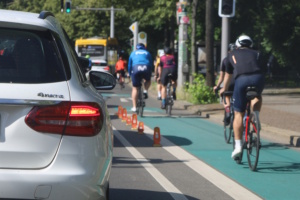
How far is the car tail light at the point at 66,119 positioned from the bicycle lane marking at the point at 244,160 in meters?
3.80

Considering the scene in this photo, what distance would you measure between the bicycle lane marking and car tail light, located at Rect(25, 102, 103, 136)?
12.5 ft

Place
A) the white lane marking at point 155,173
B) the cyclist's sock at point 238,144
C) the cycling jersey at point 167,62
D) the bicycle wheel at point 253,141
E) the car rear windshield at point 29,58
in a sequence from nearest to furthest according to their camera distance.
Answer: the car rear windshield at point 29,58 → the white lane marking at point 155,173 → the bicycle wheel at point 253,141 → the cyclist's sock at point 238,144 → the cycling jersey at point 167,62

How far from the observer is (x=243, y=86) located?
10422mm

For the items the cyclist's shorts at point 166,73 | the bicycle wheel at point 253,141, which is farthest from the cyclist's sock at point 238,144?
the cyclist's shorts at point 166,73

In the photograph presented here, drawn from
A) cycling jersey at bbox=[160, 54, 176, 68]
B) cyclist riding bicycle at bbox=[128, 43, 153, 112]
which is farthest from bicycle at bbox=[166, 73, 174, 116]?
cyclist riding bicycle at bbox=[128, 43, 153, 112]

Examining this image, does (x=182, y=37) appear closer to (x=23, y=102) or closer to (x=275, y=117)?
(x=275, y=117)

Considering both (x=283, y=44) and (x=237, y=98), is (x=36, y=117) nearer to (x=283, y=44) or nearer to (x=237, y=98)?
(x=237, y=98)

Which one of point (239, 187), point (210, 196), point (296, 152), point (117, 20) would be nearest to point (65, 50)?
point (210, 196)

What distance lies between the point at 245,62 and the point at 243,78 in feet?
0.72

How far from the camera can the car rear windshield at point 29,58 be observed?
15.7ft

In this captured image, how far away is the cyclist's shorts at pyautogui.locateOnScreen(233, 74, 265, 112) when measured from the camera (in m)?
10.4

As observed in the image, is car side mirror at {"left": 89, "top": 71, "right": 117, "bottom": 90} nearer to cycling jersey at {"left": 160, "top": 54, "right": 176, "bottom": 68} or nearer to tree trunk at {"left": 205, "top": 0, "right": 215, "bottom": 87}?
cycling jersey at {"left": 160, "top": 54, "right": 176, "bottom": 68}

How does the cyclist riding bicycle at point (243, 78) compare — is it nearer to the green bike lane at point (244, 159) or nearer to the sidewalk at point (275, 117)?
the green bike lane at point (244, 159)

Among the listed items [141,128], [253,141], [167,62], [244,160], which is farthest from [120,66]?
[253,141]
